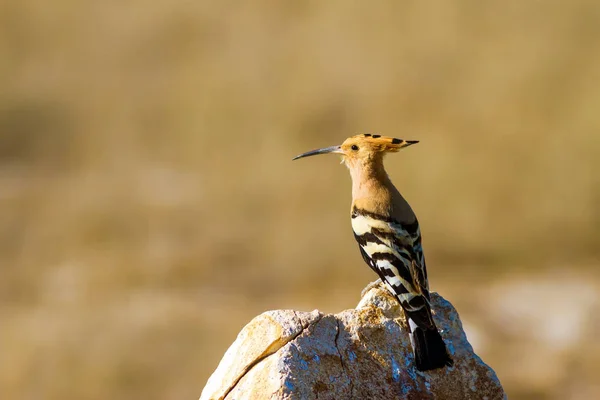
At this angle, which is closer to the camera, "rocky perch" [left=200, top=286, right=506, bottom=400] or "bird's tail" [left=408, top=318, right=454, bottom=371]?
"rocky perch" [left=200, top=286, right=506, bottom=400]

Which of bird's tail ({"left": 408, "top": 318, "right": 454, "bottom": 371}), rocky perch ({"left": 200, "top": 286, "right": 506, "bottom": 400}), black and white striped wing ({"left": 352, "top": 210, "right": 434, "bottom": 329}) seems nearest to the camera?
rocky perch ({"left": 200, "top": 286, "right": 506, "bottom": 400})

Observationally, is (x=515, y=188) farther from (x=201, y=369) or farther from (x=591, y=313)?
(x=201, y=369)

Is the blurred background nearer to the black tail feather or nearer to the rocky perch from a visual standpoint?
the rocky perch

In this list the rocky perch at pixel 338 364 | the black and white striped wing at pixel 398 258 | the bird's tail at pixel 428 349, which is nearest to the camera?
the rocky perch at pixel 338 364

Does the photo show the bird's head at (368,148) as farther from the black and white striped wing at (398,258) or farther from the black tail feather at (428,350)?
the black tail feather at (428,350)

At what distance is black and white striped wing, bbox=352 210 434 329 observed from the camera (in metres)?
6.21

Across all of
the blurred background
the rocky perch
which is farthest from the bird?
the blurred background

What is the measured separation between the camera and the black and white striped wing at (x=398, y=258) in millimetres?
6211

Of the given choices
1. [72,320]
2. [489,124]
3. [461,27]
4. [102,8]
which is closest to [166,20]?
[102,8]

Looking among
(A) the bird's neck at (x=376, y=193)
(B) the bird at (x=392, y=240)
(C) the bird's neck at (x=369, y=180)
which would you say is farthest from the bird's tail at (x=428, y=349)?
(C) the bird's neck at (x=369, y=180)

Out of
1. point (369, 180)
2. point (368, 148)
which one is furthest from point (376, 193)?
point (368, 148)

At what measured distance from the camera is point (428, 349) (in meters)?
5.95

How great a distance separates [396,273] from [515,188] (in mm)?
19777

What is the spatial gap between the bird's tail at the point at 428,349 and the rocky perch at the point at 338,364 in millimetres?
82
